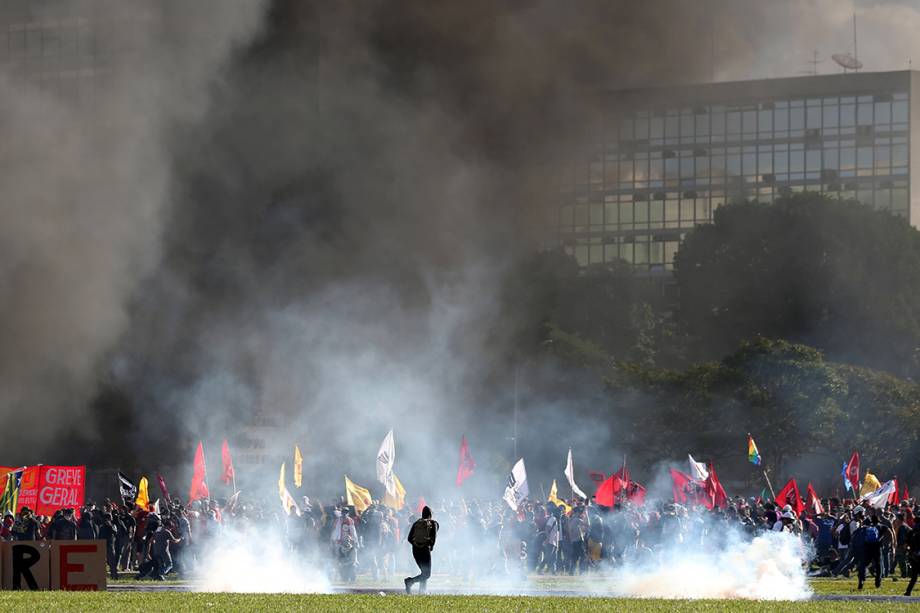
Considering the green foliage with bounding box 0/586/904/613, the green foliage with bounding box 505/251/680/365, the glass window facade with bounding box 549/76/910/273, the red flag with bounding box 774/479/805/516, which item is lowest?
the green foliage with bounding box 0/586/904/613

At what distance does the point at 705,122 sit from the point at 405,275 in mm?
56568

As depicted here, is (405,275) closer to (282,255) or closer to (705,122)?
(282,255)

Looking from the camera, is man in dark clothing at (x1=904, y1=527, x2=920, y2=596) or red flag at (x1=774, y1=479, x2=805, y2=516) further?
red flag at (x1=774, y1=479, x2=805, y2=516)

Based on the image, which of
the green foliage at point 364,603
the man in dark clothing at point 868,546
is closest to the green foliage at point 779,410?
the man in dark clothing at point 868,546

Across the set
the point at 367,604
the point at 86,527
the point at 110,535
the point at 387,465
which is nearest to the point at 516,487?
the point at 387,465

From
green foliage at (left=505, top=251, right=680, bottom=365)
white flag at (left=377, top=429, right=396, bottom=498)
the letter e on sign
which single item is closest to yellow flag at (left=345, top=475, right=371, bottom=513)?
white flag at (left=377, top=429, right=396, bottom=498)

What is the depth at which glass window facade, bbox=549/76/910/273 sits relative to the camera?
108 meters

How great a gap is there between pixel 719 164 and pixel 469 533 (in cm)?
7834

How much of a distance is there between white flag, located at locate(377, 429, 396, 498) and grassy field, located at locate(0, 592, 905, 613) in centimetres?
1266

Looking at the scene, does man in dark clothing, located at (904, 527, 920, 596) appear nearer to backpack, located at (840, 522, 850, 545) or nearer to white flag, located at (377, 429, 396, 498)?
backpack, located at (840, 522, 850, 545)

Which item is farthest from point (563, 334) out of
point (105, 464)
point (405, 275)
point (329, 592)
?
point (329, 592)

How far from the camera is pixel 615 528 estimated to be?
37.1 m

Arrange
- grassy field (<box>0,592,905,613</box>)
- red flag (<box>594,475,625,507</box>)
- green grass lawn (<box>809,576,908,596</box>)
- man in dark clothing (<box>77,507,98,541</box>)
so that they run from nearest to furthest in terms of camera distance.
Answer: grassy field (<box>0,592,905,613</box>)
green grass lawn (<box>809,576,908,596</box>)
man in dark clothing (<box>77,507,98,541</box>)
red flag (<box>594,475,625,507</box>)

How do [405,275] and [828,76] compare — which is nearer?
[405,275]
